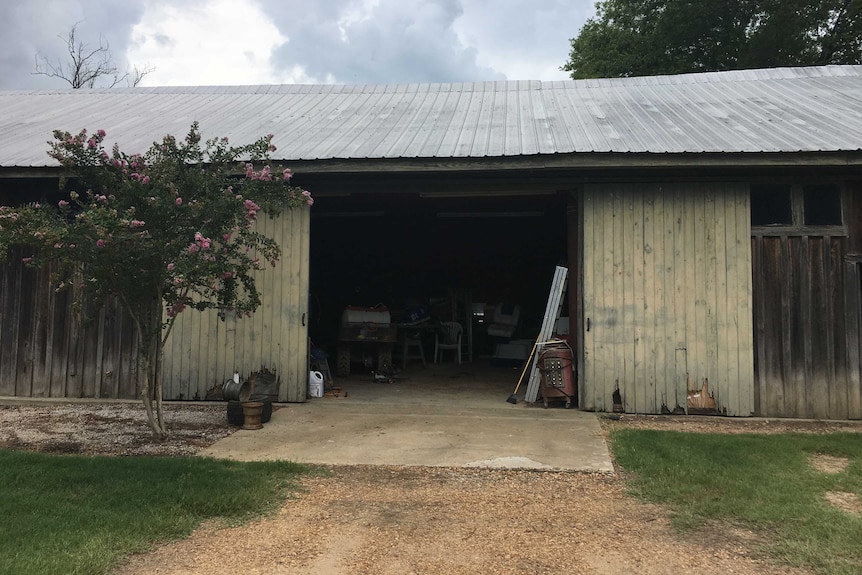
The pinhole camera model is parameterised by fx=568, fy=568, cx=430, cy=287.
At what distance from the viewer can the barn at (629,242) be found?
252 inches

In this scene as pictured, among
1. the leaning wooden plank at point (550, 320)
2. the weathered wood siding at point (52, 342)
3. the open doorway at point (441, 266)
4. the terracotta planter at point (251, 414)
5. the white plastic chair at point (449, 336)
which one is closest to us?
the terracotta planter at point (251, 414)

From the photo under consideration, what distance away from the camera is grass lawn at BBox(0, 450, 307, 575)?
9.53ft

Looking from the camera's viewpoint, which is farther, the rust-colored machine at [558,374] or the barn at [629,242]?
the rust-colored machine at [558,374]

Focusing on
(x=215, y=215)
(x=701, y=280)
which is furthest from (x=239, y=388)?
(x=701, y=280)

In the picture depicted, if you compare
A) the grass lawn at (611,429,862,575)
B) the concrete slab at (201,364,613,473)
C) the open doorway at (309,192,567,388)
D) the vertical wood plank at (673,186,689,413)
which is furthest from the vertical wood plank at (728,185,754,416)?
the open doorway at (309,192,567,388)

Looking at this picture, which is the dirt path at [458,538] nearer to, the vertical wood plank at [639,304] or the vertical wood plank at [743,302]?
the vertical wood plank at [639,304]

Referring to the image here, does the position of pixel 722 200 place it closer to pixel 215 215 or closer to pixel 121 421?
pixel 215 215

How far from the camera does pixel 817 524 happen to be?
10.9 ft

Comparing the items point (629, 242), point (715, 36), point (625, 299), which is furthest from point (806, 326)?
point (715, 36)

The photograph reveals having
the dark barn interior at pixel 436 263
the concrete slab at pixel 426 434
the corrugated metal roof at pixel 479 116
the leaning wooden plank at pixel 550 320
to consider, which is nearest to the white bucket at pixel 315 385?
the concrete slab at pixel 426 434

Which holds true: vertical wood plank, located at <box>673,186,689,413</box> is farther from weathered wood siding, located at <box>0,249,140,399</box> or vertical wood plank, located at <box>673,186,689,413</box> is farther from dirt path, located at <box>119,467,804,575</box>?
weathered wood siding, located at <box>0,249,140,399</box>

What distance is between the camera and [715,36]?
21.3 meters

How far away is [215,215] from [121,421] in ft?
9.78

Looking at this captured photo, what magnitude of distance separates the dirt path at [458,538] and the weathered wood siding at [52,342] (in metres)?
4.60
